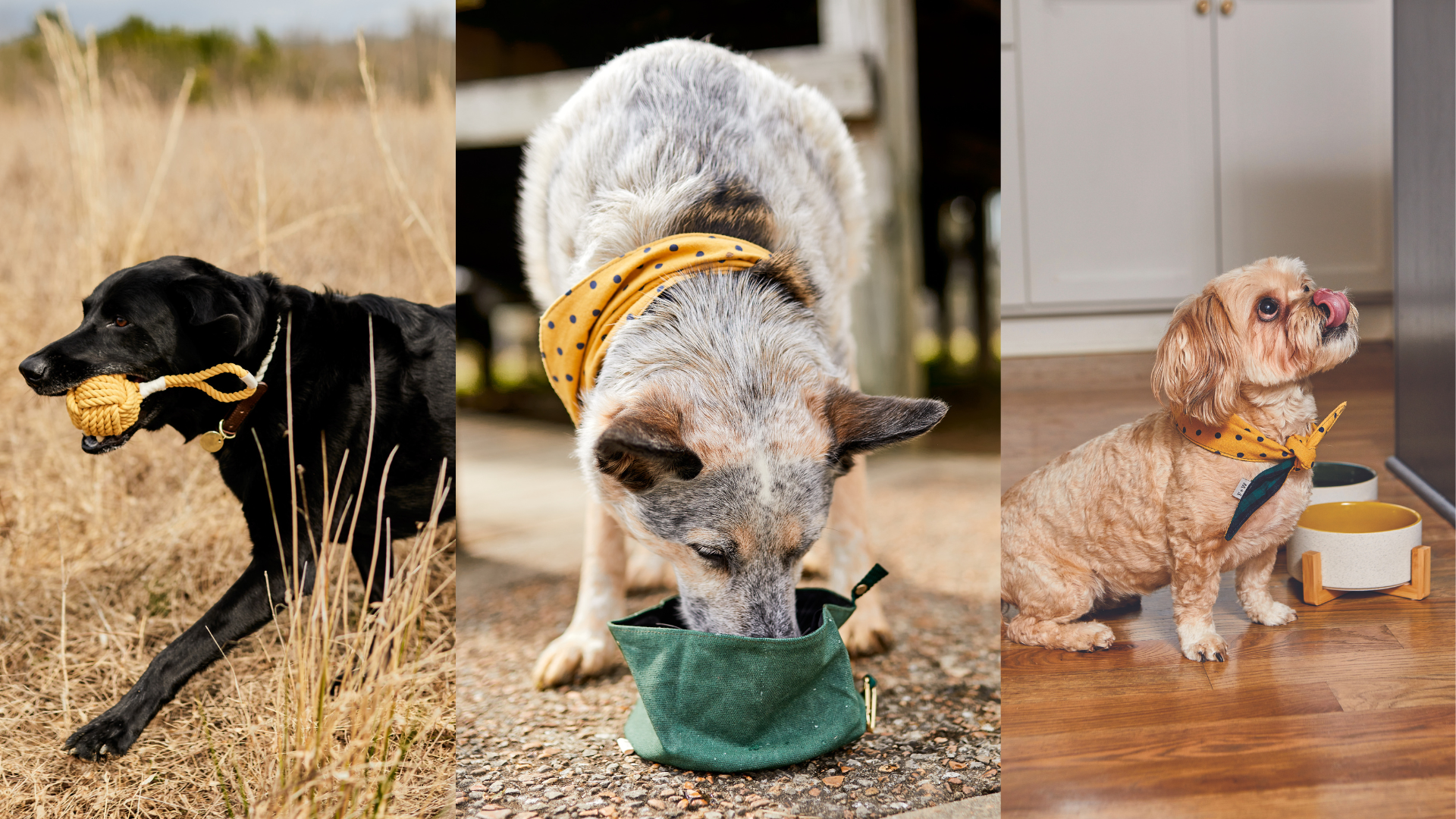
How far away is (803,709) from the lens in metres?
1.73

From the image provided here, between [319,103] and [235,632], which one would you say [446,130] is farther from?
[235,632]

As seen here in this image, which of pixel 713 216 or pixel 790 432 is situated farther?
pixel 713 216

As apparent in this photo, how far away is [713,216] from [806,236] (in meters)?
0.27

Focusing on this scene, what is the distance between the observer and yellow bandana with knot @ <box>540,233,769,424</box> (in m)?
1.82

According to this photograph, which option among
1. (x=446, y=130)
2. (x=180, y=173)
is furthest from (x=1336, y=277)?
(x=180, y=173)

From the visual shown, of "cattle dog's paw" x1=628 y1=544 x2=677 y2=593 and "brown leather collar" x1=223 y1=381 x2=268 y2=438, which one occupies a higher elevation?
"brown leather collar" x1=223 y1=381 x2=268 y2=438

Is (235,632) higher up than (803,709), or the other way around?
(235,632)

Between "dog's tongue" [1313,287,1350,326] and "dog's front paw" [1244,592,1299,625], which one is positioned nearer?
"dog's tongue" [1313,287,1350,326]

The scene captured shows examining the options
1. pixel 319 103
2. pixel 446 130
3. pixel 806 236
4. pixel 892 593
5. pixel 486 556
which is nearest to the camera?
pixel 806 236

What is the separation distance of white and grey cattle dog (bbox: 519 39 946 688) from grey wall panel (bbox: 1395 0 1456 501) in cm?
102

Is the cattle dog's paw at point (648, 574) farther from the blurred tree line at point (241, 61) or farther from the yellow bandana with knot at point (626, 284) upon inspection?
the blurred tree line at point (241, 61)

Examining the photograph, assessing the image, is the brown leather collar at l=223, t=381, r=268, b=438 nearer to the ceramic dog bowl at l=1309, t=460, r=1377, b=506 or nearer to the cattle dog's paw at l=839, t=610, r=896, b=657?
the cattle dog's paw at l=839, t=610, r=896, b=657

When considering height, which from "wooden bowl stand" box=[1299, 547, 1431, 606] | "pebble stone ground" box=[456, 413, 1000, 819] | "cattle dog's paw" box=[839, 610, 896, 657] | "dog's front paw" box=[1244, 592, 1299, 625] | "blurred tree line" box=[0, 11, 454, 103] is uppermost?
"blurred tree line" box=[0, 11, 454, 103]

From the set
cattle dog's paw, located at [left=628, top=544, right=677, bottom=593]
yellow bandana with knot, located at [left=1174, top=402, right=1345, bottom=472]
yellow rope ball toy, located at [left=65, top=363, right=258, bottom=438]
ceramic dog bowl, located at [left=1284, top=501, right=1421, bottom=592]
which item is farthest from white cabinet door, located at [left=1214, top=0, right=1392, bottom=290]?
yellow rope ball toy, located at [left=65, top=363, right=258, bottom=438]
